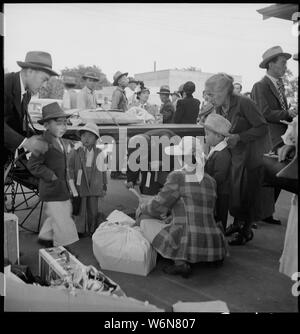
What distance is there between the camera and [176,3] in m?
2.26

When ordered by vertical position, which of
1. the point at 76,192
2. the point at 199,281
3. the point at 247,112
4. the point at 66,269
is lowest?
the point at 199,281

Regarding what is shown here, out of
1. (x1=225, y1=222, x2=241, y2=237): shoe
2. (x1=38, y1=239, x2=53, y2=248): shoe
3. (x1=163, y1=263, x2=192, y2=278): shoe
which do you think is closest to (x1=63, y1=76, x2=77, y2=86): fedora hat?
(x1=38, y1=239, x2=53, y2=248): shoe

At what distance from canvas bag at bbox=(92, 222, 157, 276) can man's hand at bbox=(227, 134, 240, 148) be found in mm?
1244

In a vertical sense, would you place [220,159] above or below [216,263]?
above

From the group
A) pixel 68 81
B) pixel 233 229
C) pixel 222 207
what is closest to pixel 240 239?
pixel 233 229

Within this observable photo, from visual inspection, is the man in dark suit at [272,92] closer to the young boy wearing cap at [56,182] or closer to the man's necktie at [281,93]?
the man's necktie at [281,93]

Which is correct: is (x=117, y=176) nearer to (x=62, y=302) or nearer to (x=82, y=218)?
(x=82, y=218)

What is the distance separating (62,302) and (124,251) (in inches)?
40.0

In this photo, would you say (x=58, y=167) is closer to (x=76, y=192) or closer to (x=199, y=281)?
(x=76, y=192)

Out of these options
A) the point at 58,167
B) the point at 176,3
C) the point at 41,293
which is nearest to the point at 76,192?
the point at 58,167

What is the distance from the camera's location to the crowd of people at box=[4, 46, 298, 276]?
3.20m

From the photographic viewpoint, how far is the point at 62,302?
87.4 inches

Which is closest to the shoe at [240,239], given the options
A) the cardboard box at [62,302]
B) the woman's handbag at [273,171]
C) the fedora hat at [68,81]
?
the woman's handbag at [273,171]
